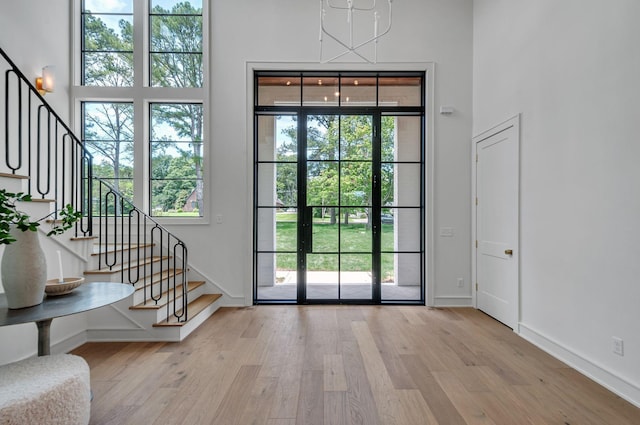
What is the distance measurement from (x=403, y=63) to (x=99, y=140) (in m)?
4.55

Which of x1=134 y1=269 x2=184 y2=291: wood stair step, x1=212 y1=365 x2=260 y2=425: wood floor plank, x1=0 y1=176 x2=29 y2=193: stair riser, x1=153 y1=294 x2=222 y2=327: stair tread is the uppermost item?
x1=0 y1=176 x2=29 y2=193: stair riser

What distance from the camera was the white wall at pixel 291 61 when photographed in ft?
13.7

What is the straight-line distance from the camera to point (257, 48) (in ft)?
13.8

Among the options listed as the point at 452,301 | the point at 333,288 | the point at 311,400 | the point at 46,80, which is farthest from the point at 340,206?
the point at 46,80

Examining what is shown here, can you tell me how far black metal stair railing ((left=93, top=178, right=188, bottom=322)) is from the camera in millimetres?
3156

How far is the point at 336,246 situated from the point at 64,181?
3.25 m

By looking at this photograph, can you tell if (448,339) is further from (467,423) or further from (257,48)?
(257,48)

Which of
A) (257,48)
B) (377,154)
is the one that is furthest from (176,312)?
(257,48)

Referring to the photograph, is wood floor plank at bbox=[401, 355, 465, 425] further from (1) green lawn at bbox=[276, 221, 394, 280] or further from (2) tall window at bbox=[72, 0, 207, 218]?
(2) tall window at bbox=[72, 0, 207, 218]

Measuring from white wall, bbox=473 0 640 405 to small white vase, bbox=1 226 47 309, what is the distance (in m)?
4.05

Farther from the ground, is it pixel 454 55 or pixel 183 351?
pixel 454 55

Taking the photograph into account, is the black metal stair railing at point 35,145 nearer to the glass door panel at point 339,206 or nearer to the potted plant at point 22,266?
the potted plant at point 22,266

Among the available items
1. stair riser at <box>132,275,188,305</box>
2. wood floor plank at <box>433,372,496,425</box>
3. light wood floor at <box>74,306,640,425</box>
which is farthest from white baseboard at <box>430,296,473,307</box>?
stair riser at <box>132,275,188,305</box>

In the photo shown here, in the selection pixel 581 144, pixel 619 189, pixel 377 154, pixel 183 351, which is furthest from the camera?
pixel 377 154
